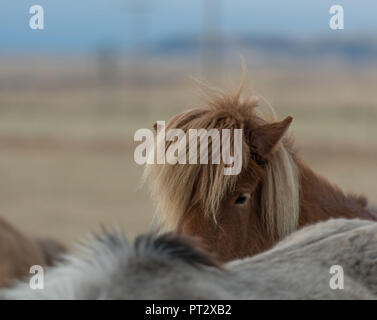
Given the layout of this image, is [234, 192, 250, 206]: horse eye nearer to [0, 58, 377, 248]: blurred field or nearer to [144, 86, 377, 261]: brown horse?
[144, 86, 377, 261]: brown horse

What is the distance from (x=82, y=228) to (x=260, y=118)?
1165cm

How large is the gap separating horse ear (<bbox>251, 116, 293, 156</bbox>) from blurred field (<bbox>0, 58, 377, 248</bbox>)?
595 millimetres

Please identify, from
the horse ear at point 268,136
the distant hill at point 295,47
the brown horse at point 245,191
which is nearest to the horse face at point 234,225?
the brown horse at point 245,191

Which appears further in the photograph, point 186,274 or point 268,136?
point 268,136

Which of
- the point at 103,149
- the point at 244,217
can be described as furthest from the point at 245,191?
Answer: the point at 103,149

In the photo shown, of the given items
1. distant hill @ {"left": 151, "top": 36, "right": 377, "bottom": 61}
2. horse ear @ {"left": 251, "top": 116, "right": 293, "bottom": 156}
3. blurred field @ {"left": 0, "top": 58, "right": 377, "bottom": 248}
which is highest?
distant hill @ {"left": 151, "top": 36, "right": 377, "bottom": 61}

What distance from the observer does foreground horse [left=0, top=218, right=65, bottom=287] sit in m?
6.94

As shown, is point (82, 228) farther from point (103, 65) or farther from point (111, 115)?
point (103, 65)

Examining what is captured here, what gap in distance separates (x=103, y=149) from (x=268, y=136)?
25.5 m

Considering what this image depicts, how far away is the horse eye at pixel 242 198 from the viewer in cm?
431

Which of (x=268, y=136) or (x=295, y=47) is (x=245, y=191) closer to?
(x=268, y=136)

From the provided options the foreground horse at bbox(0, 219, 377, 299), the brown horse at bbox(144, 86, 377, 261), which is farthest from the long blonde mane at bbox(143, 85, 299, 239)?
the foreground horse at bbox(0, 219, 377, 299)

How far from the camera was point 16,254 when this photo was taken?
7156mm

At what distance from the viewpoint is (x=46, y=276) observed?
8.53 ft
